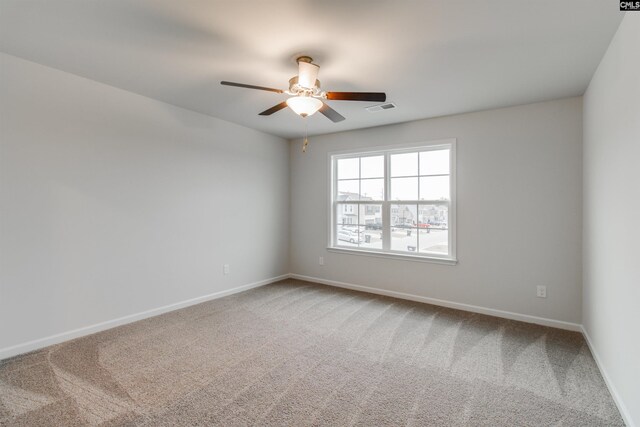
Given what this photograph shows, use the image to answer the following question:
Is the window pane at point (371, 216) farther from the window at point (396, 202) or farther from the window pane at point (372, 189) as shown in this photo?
the window pane at point (372, 189)

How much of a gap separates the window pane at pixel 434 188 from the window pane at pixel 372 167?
26.0 inches

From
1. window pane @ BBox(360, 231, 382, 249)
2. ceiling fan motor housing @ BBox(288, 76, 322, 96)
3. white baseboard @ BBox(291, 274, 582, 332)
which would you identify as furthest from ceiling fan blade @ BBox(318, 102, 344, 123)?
white baseboard @ BBox(291, 274, 582, 332)

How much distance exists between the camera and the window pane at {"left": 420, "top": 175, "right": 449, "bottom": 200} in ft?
13.4

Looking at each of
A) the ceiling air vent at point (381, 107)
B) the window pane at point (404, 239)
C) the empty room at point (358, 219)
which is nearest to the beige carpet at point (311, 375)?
the empty room at point (358, 219)

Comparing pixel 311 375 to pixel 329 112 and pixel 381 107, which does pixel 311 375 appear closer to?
pixel 329 112

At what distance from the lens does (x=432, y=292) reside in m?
4.07

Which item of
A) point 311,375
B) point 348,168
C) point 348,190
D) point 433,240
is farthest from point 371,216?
point 311,375

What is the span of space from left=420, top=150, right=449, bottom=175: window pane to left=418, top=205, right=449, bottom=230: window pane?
48cm

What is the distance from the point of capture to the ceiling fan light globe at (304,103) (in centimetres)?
236

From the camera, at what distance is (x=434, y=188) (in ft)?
13.6

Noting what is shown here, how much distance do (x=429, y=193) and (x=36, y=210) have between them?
4314mm

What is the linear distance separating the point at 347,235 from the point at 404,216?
101 centimetres

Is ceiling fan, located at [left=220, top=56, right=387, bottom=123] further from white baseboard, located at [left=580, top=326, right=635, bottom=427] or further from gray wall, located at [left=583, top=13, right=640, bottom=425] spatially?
white baseboard, located at [left=580, top=326, right=635, bottom=427]

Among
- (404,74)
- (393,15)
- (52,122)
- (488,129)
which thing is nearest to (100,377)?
(52,122)
